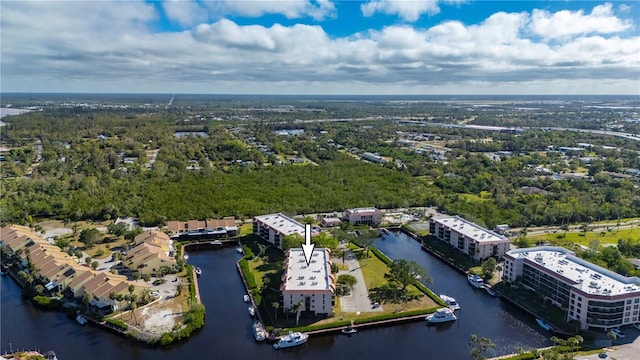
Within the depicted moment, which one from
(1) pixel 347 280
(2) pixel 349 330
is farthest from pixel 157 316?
(1) pixel 347 280

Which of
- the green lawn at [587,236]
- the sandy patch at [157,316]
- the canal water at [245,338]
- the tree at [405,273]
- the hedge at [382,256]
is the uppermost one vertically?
the tree at [405,273]

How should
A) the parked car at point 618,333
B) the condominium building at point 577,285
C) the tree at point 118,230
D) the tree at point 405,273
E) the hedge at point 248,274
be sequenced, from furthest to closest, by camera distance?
the tree at point 118,230
the hedge at point 248,274
the tree at point 405,273
the condominium building at point 577,285
the parked car at point 618,333

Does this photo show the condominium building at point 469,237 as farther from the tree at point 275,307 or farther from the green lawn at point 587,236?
the tree at point 275,307

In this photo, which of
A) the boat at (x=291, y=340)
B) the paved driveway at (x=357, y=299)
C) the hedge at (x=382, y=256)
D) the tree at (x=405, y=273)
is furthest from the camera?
the hedge at (x=382, y=256)

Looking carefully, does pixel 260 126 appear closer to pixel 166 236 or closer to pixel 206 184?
pixel 206 184

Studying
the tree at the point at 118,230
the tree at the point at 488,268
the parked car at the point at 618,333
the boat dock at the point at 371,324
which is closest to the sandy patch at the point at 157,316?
the boat dock at the point at 371,324

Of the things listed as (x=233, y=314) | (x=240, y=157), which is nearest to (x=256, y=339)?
(x=233, y=314)

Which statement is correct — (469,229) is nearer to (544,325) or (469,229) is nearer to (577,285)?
(577,285)

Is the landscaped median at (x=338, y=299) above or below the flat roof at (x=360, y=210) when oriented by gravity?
below
